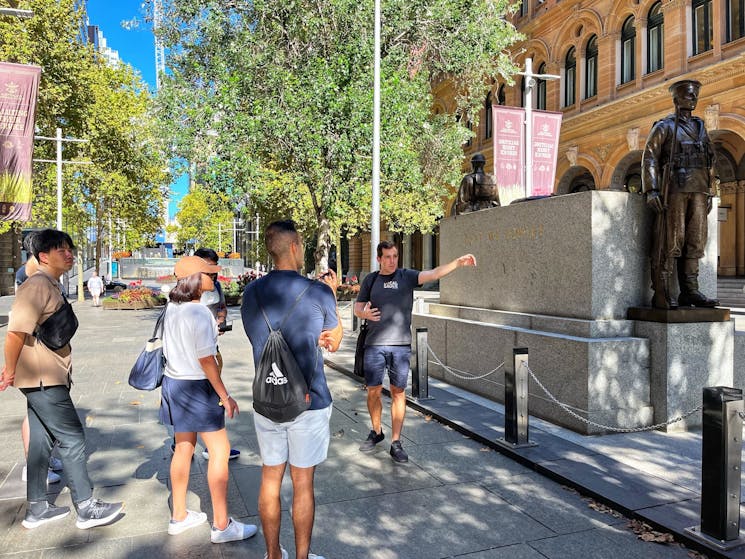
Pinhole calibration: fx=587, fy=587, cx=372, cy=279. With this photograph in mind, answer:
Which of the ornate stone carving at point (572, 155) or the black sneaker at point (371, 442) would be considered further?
the ornate stone carving at point (572, 155)

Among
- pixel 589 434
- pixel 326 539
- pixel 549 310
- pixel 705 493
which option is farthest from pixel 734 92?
pixel 326 539

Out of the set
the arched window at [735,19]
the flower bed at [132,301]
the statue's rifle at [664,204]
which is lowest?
the flower bed at [132,301]

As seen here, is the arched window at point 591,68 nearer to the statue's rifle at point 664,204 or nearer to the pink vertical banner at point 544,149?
the pink vertical banner at point 544,149

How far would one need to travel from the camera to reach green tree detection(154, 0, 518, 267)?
1508 cm

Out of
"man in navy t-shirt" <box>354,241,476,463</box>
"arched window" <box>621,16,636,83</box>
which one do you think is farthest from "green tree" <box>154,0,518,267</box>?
"arched window" <box>621,16,636,83</box>

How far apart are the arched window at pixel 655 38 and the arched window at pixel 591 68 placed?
3040 mm

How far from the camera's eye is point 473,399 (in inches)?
306

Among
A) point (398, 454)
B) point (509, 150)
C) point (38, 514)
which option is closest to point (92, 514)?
point (38, 514)

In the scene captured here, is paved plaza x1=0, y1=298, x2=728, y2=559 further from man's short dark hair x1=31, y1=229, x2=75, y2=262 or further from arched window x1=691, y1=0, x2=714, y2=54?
arched window x1=691, y1=0, x2=714, y2=54

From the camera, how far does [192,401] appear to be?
3768 mm

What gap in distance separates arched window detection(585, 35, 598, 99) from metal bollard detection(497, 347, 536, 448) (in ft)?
86.1

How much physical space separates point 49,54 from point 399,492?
27.6 m

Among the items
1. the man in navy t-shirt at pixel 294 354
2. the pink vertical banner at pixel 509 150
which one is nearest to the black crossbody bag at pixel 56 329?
the man in navy t-shirt at pixel 294 354

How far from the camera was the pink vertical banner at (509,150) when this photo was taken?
15.8 m
